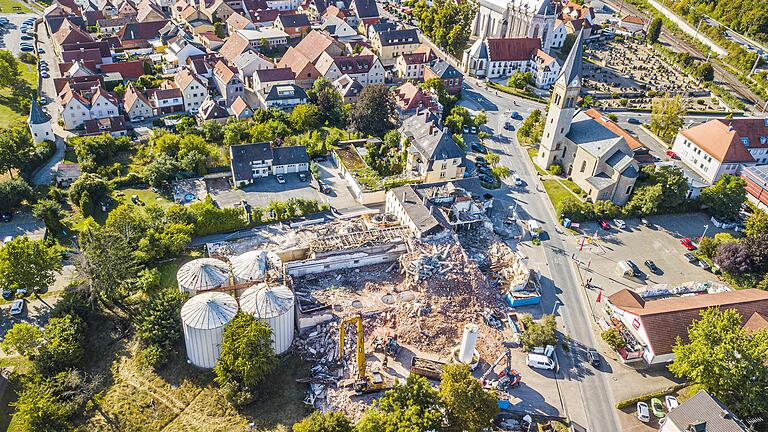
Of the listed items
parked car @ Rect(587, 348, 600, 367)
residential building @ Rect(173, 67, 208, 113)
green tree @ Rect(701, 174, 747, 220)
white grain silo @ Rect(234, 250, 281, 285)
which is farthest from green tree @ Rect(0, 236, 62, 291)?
green tree @ Rect(701, 174, 747, 220)

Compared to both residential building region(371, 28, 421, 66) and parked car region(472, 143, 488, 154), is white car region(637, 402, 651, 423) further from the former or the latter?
residential building region(371, 28, 421, 66)

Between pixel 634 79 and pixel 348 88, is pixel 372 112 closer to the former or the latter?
pixel 348 88

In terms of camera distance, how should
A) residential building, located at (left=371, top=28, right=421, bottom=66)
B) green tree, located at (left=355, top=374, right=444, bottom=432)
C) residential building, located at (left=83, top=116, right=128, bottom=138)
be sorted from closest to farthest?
green tree, located at (left=355, top=374, right=444, bottom=432)
residential building, located at (left=83, top=116, right=128, bottom=138)
residential building, located at (left=371, top=28, right=421, bottom=66)

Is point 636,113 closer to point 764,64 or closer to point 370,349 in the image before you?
point 764,64

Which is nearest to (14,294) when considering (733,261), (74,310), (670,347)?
(74,310)

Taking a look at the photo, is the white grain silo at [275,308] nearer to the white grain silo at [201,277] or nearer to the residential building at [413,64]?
the white grain silo at [201,277]

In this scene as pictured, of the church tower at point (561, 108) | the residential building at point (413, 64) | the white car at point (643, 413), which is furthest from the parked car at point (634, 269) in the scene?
the residential building at point (413, 64)

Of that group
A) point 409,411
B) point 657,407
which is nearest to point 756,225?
point 657,407
